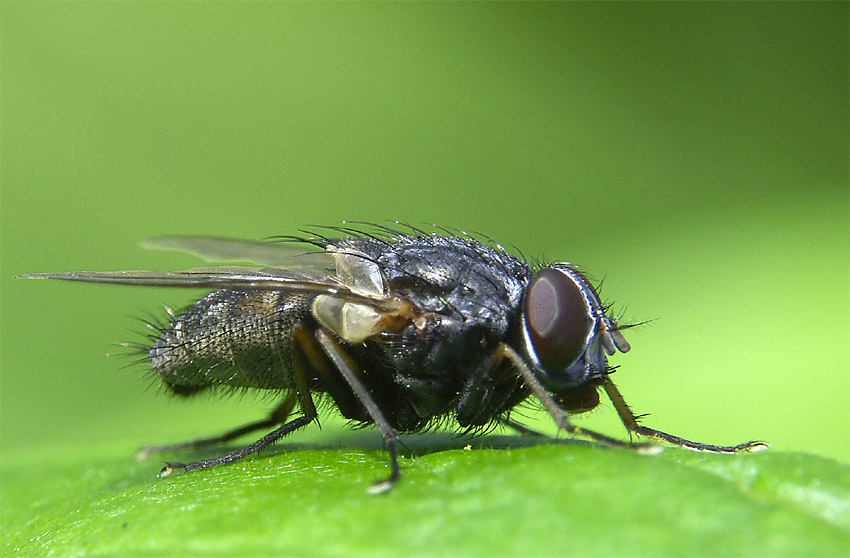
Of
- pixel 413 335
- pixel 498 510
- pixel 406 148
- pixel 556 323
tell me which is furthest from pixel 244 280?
pixel 406 148

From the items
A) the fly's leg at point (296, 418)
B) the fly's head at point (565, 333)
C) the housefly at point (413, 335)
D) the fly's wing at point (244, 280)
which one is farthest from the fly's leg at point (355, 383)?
the fly's head at point (565, 333)

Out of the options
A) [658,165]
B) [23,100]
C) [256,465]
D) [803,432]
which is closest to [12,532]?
[256,465]

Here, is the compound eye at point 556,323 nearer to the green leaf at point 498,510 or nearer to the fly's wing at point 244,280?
the green leaf at point 498,510

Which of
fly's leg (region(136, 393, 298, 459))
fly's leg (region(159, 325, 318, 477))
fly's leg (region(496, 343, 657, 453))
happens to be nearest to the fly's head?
fly's leg (region(496, 343, 657, 453))

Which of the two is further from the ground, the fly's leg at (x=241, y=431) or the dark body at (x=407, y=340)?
the dark body at (x=407, y=340)

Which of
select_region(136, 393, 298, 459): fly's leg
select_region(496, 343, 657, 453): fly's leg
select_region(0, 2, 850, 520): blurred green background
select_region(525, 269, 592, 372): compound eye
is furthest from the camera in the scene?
select_region(0, 2, 850, 520): blurred green background

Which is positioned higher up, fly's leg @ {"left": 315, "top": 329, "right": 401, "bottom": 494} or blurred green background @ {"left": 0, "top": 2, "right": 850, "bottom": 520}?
blurred green background @ {"left": 0, "top": 2, "right": 850, "bottom": 520}

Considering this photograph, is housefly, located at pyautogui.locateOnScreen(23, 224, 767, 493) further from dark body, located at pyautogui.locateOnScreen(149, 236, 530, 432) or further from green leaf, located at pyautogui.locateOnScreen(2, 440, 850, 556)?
green leaf, located at pyautogui.locateOnScreen(2, 440, 850, 556)
